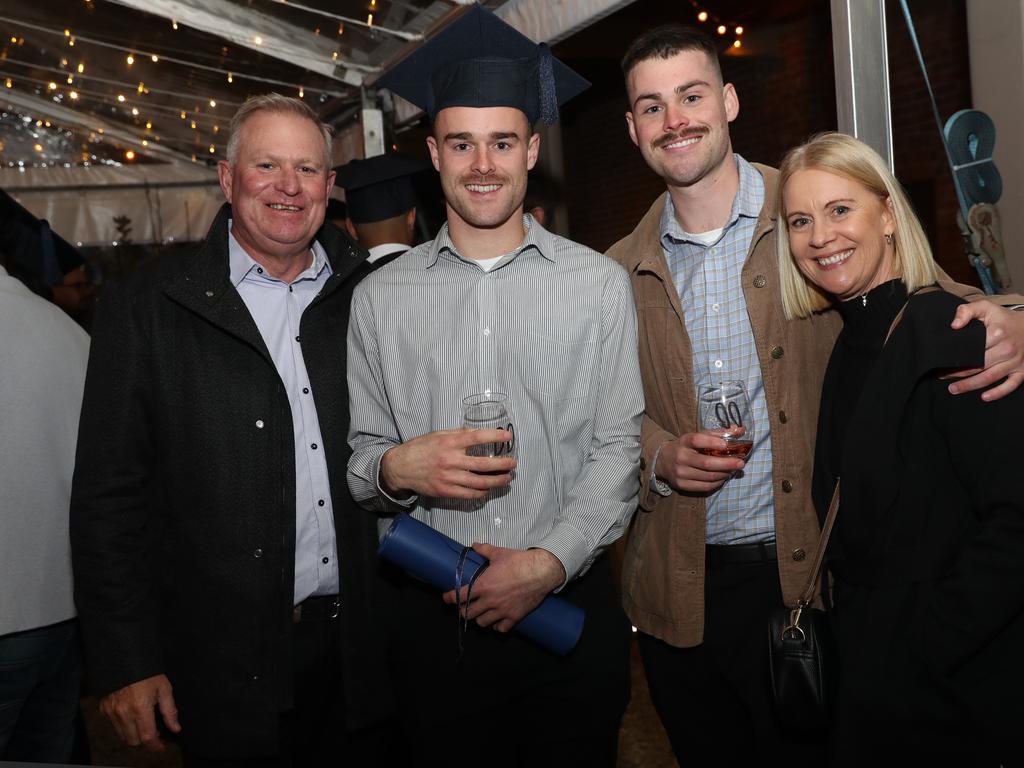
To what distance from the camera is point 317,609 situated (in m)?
2.11

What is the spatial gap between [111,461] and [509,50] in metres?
1.32

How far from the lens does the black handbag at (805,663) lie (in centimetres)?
176

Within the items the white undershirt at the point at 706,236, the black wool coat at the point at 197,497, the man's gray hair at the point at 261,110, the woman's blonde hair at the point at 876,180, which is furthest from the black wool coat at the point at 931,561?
the man's gray hair at the point at 261,110

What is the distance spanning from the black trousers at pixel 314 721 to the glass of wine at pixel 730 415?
974mm

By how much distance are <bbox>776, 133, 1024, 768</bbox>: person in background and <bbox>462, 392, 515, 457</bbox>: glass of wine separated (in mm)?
672

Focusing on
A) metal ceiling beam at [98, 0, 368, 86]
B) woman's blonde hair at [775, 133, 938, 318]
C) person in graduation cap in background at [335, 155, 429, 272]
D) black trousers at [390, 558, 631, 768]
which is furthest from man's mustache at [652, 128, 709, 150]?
metal ceiling beam at [98, 0, 368, 86]

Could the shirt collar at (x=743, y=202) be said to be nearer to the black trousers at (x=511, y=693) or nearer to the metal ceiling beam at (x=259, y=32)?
the black trousers at (x=511, y=693)

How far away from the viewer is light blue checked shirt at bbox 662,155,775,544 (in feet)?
6.98

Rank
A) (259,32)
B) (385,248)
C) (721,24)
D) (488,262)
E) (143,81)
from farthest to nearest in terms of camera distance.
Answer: (721,24), (143,81), (259,32), (385,248), (488,262)

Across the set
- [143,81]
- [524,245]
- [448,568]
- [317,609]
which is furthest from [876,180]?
[143,81]

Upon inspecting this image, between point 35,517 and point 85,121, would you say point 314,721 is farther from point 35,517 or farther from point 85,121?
point 85,121

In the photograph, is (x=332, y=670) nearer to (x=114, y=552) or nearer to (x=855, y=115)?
(x=114, y=552)

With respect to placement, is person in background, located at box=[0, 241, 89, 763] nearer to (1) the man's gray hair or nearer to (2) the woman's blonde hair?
(1) the man's gray hair

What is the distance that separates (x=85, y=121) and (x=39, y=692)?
763cm
